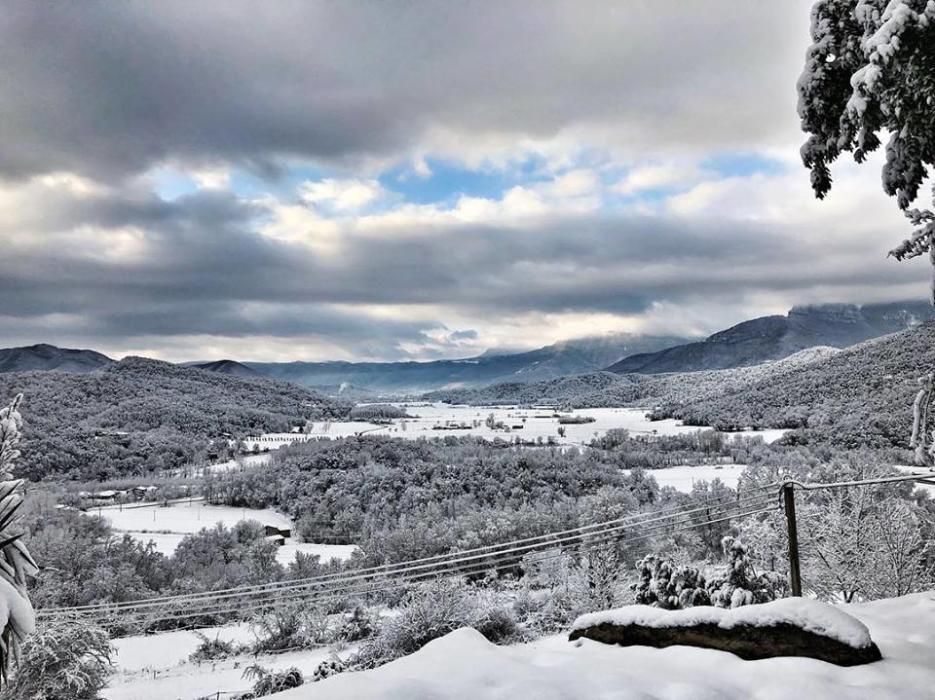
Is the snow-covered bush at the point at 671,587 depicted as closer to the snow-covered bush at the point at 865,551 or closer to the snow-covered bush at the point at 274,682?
the snow-covered bush at the point at 865,551

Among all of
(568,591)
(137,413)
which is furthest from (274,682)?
(137,413)

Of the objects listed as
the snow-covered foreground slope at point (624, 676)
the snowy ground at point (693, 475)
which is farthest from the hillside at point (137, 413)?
the snow-covered foreground slope at point (624, 676)

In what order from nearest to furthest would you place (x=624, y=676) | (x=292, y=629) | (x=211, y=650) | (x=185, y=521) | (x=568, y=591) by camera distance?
(x=624, y=676) → (x=211, y=650) → (x=292, y=629) → (x=568, y=591) → (x=185, y=521)

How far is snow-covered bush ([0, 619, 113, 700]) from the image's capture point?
1212 centimetres

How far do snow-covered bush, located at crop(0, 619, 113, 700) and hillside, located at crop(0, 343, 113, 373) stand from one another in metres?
185

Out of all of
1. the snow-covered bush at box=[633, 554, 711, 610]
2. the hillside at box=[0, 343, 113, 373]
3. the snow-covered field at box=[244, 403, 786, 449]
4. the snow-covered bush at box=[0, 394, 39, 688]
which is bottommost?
the snow-covered field at box=[244, 403, 786, 449]

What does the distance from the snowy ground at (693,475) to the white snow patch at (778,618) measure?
149ft

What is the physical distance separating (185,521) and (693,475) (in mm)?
44908

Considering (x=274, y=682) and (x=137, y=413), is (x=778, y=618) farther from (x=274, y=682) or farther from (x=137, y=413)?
(x=137, y=413)

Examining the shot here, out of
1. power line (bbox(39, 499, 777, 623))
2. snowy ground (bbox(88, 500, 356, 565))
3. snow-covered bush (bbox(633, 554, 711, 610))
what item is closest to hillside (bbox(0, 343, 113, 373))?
snowy ground (bbox(88, 500, 356, 565))

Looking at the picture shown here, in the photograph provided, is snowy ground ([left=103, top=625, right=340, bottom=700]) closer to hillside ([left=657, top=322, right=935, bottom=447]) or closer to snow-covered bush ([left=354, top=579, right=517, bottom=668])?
snow-covered bush ([left=354, top=579, right=517, bottom=668])

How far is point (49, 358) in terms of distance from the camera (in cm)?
18525

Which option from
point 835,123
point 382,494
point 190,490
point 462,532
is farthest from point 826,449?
point 190,490

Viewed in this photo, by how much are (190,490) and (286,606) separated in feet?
160
